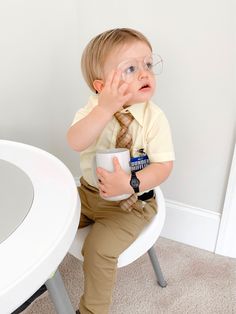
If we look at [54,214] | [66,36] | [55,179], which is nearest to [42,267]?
[54,214]

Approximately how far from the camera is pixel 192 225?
4.47 feet

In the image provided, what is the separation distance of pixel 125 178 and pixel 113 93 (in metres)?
0.20

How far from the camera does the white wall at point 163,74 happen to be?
1.01m

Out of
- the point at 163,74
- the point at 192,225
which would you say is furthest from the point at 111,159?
the point at 192,225

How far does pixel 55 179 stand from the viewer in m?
0.69

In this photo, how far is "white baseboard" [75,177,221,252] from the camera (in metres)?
1.31

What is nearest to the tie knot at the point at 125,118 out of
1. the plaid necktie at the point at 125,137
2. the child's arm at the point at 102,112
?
the plaid necktie at the point at 125,137

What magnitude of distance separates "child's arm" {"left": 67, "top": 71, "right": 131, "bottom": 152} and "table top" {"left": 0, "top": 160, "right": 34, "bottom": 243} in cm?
17

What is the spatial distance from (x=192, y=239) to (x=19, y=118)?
2.75 feet

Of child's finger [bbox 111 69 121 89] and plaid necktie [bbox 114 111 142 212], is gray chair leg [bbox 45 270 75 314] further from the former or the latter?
child's finger [bbox 111 69 121 89]

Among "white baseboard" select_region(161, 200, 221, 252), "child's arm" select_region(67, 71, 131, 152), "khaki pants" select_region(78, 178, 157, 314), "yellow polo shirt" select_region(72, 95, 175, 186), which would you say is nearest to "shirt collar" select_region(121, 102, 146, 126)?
"yellow polo shirt" select_region(72, 95, 175, 186)

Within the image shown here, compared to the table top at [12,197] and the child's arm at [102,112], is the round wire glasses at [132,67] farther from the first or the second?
the table top at [12,197]

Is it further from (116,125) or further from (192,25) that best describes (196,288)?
(192,25)

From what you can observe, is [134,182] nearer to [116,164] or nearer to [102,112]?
[116,164]
